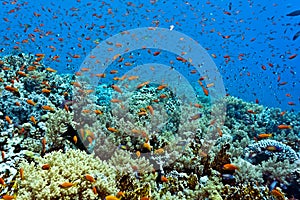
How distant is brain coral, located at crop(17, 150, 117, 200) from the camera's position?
11.6 ft

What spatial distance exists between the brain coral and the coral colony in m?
0.01

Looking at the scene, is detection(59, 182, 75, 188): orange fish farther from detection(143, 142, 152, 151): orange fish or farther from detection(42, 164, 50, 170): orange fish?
detection(143, 142, 152, 151): orange fish

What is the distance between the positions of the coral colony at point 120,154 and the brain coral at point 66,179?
14mm

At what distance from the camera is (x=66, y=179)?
3855 millimetres

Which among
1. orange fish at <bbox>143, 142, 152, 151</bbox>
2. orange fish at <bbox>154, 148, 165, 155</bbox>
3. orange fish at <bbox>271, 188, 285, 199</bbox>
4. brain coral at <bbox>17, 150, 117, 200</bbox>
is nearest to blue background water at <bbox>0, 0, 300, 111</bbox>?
orange fish at <bbox>143, 142, 152, 151</bbox>

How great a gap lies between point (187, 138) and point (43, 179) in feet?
13.7

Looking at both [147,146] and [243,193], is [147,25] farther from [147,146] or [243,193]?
[243,193]

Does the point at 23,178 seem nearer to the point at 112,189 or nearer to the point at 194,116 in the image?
the point at 112,189

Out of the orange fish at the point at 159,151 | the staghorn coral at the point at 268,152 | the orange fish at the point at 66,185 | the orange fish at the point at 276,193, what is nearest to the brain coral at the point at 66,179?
the orange fish at the point at 66,185

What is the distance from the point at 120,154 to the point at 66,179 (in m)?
1.67

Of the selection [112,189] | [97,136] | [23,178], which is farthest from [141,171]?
[23,178]

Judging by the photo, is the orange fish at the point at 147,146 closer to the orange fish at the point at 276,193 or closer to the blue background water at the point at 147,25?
the orange fish at the point at 276,193

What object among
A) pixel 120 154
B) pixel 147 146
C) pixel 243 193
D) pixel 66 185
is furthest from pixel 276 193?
pixel 66 185

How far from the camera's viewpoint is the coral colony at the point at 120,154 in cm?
404
